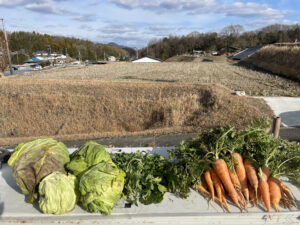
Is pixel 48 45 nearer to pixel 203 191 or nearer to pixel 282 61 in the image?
pixel 282 61

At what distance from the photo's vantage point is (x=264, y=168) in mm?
2979

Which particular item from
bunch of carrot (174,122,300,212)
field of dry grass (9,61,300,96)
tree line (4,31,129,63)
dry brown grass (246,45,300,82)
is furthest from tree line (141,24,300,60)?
bunch of carrot (174,122,300,212)

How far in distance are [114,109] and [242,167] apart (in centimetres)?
887

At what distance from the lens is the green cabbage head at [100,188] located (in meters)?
2.46

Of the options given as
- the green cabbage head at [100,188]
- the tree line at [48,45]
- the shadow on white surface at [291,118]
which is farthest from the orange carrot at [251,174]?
the tree line at [48,45]

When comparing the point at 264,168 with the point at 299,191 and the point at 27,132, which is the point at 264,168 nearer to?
the point at 299,191

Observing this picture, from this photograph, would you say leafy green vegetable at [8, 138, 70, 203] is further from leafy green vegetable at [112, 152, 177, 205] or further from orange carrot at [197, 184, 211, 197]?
orange carrot at [197, 184, 211, 197]

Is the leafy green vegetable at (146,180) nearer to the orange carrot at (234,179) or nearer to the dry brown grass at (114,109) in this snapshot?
the orange carrot at (234,179)

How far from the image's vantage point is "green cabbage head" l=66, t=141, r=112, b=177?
272 centimetres

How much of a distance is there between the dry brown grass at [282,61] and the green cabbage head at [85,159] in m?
21.5

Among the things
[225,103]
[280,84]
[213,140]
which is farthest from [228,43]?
[213,140]

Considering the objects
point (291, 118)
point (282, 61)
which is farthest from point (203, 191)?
point (282, 61)

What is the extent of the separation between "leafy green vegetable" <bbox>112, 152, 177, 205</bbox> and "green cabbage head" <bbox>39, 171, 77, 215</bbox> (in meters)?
0.69

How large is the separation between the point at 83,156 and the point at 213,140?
1884mm
